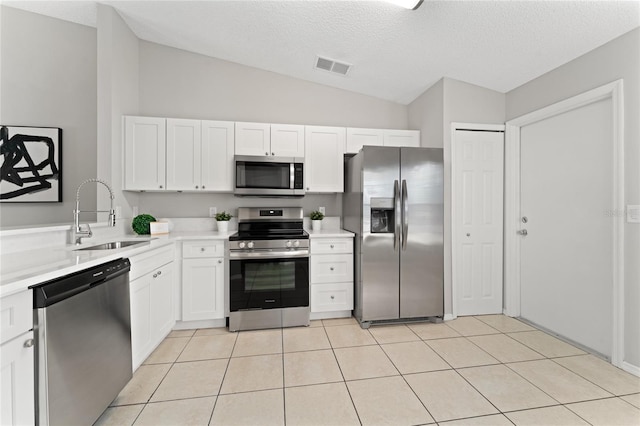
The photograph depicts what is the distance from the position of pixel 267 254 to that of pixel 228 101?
2.06 meters

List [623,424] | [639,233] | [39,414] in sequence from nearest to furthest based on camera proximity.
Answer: [39,414]
[623,424]
[639,233]

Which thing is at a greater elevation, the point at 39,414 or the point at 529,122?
the point at 529,122

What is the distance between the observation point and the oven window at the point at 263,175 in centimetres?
307

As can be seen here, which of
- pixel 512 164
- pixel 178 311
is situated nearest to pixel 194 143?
pixel 178 311

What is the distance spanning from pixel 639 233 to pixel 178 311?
3945mm

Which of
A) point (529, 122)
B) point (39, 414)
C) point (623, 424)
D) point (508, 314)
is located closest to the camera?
point (39, 414)

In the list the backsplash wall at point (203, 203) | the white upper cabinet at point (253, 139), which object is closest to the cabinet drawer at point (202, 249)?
the backsplash wall at point (203, 203)

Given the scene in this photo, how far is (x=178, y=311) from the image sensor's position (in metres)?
2.74

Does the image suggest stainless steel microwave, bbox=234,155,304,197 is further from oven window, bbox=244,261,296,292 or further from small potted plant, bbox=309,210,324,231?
oven window, bbox=244,261,296,292

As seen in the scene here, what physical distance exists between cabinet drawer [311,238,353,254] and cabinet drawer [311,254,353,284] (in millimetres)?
55

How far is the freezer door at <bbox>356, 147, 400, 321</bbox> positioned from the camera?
2.86 meters

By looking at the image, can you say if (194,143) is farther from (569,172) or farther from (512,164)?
(569,172)

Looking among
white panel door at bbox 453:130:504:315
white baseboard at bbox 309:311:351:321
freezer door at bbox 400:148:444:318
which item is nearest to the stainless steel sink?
white baseboard at bbox 309:311:351:321

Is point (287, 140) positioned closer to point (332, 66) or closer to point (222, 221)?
point (332, 66)
